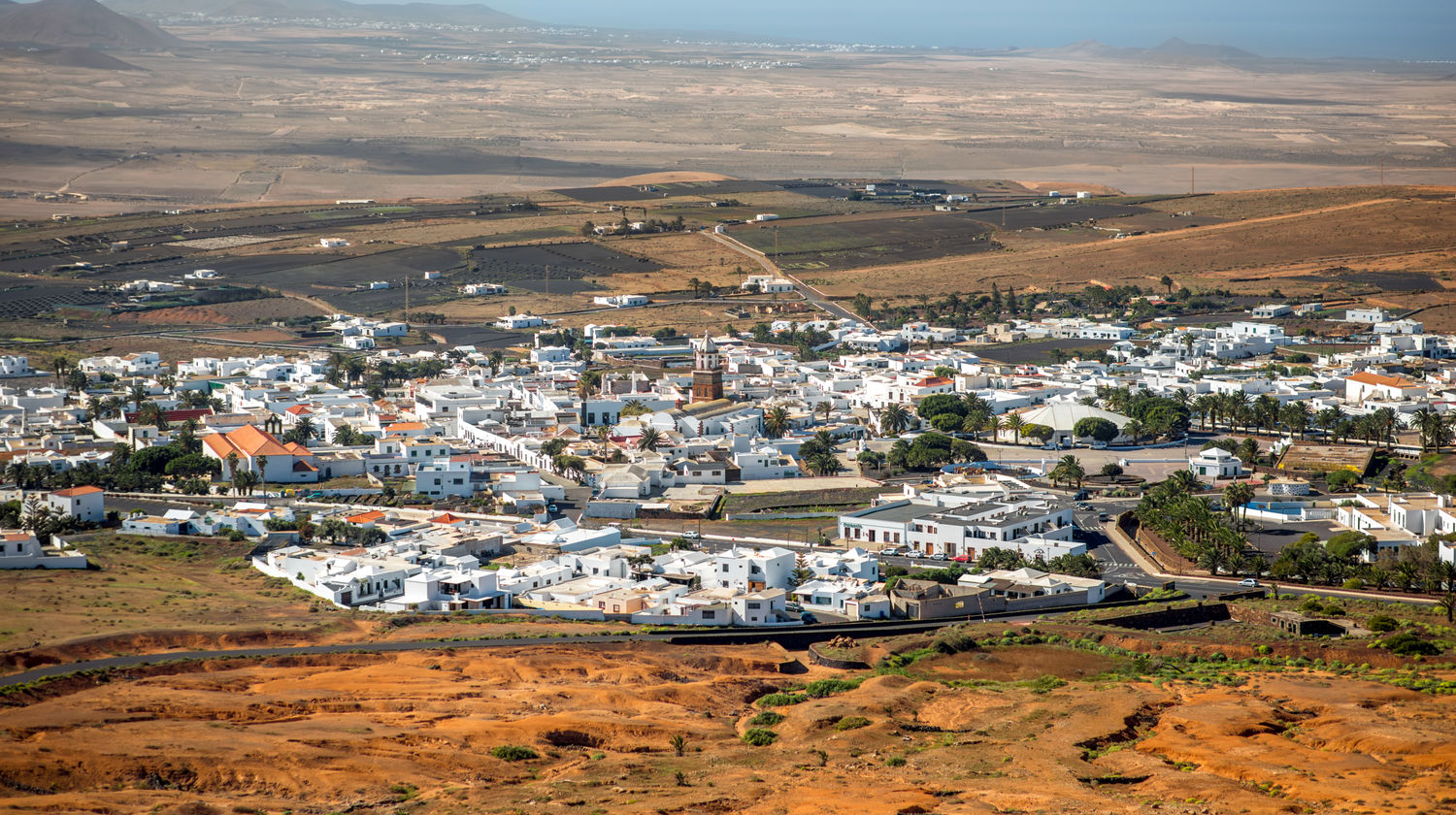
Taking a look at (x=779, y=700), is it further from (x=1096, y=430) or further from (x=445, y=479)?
(x=1096, y=430)

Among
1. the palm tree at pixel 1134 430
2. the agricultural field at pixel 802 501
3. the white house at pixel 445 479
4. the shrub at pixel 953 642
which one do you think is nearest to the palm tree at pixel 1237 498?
the agricultural field at pixel 802 501

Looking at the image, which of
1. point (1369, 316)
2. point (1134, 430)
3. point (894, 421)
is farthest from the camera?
point (1369, 316)

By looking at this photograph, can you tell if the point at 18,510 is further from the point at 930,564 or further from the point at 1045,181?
the point at 1045,181

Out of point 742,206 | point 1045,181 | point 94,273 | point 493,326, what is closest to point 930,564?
point 493,326

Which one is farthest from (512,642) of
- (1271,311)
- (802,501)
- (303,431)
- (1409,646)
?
(1271,311)

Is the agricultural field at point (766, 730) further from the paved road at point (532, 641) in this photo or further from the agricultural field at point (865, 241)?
the agricultural field at point (865, 241)
